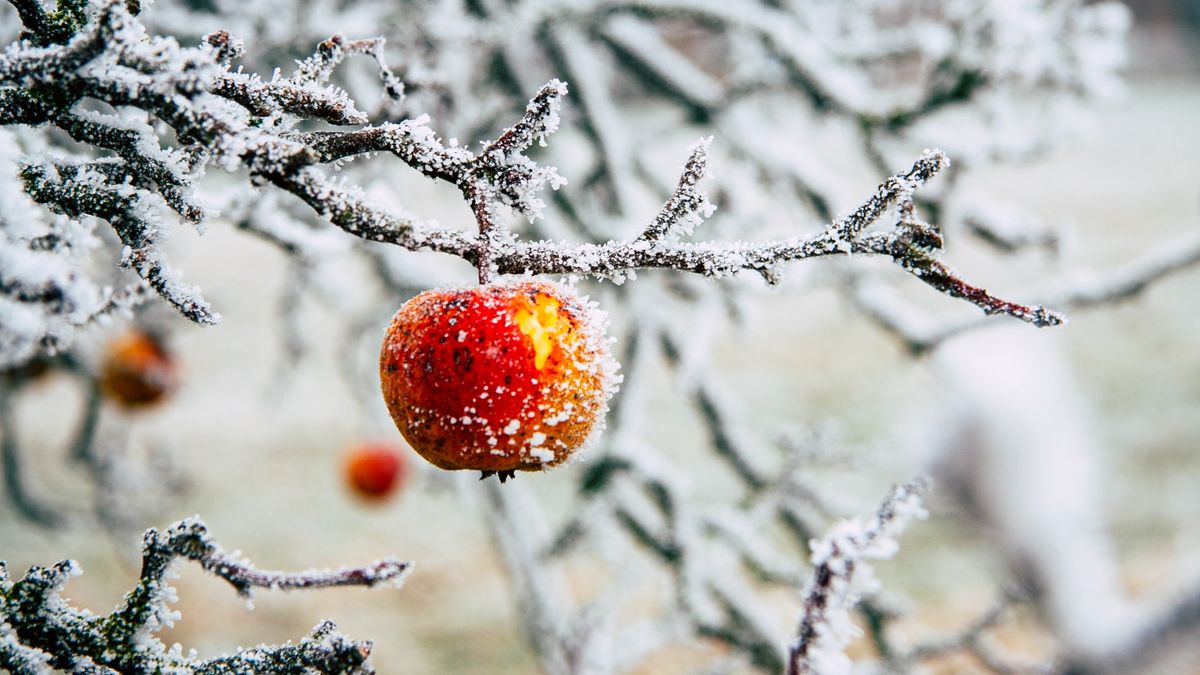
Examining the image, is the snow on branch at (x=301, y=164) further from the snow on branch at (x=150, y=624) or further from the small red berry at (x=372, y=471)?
the small red berry at (x=372, y=471)

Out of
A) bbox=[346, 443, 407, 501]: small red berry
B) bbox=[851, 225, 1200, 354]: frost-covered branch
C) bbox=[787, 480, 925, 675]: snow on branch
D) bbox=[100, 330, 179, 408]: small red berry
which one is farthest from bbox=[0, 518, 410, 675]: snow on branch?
bbox=[346, 443, 407, 501]: small red berry

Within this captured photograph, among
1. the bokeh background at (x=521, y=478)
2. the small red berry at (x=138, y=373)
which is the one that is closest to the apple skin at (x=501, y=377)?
the bokeh background at (x=521, y=478)

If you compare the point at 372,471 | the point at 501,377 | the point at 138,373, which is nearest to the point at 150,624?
the point at 501,377

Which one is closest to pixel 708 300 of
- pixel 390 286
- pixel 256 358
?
pixel 390 286

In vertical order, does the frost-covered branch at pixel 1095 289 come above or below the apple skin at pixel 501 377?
above

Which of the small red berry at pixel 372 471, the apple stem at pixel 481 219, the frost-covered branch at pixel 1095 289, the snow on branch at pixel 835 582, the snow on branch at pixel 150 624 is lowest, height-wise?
the snow on branch at pixel 835 582

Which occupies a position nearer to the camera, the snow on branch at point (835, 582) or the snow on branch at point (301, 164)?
the snow on branch at point (301, 164)

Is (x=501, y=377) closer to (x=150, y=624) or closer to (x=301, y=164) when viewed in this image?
(x=301, y=164)

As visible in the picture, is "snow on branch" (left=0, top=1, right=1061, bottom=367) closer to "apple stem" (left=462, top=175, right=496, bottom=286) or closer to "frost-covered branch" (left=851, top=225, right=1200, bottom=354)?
"apple stem" (left=462, top=175, right=496, bottom=286)
